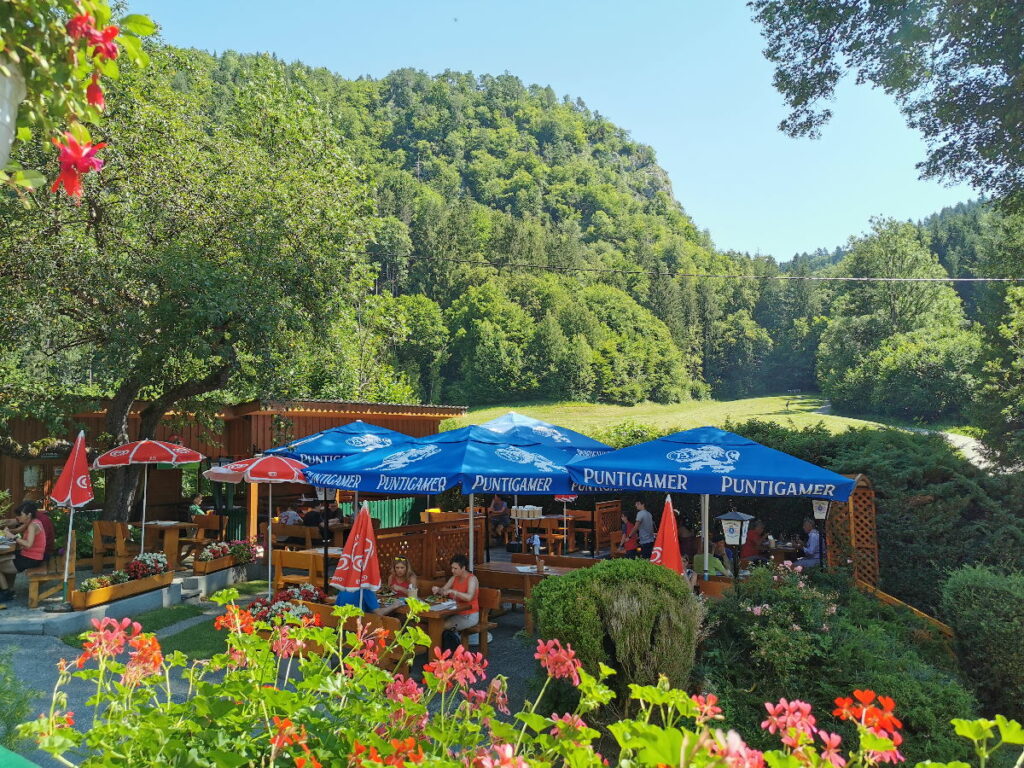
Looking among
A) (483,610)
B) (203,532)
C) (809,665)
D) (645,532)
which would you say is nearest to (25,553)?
(203,532)

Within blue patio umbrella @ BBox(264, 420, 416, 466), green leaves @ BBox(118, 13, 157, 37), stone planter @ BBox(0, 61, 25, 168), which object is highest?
green leaves @ BBox(118, 13, 157, 37)

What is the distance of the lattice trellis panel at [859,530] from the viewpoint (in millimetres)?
10344

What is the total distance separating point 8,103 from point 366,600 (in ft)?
21.4

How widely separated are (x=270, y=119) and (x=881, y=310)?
59.4m

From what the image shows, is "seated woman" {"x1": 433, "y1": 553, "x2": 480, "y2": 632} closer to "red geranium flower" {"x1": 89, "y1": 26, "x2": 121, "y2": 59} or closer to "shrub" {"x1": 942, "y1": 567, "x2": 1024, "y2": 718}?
"shrub" {"x1": 942, "y1": 567, "x2": 1024, "y2": 718}

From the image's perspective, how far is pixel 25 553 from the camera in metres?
10.1

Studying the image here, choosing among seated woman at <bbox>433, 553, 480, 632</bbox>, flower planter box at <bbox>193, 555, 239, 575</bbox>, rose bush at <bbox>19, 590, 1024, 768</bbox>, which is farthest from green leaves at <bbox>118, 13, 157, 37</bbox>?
flower planter box at <bbox>193, 555, 239, 575</bbox>

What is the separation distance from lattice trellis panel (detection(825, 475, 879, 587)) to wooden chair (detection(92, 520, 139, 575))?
34.0 feet

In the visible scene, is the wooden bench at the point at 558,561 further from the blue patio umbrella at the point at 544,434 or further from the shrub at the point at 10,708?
the shrub at the point at 10,708

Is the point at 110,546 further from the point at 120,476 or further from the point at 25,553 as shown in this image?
the point at 25,553

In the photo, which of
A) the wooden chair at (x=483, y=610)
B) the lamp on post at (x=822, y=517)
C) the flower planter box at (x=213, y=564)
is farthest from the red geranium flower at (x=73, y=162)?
the flower planter box at (x=213, y=564)

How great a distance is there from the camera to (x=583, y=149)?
6299 inches

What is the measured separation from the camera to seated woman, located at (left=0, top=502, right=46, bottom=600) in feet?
33.2

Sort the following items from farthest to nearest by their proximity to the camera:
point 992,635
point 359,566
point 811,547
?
point 811,547
point 992,635
point 359,566
